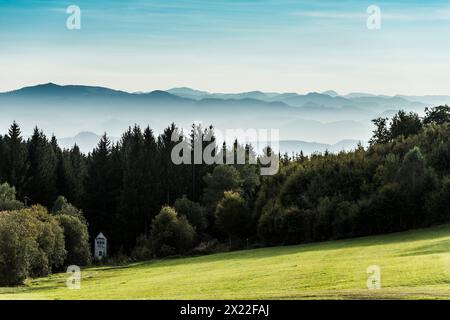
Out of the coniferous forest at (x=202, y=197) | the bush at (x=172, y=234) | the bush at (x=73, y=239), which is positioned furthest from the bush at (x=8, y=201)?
the bush at (x=172, y=234)

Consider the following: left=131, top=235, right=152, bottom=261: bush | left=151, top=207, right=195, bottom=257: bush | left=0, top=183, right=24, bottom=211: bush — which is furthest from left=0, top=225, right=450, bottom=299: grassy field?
left=151, top=207, right=195, bottom=257: bush

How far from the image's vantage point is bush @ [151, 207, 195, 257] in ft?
276

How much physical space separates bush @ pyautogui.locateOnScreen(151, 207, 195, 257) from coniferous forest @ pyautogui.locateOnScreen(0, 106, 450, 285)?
13 cm

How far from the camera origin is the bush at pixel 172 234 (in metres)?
84.2

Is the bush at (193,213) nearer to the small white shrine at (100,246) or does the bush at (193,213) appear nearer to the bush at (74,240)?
the small white shrine at (100,246)

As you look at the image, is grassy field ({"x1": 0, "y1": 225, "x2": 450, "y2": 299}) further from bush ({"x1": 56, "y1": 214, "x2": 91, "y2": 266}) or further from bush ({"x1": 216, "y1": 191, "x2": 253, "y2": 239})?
bush ({"x1": 216, "y1": 191, "x2": 253, "y2": 239})

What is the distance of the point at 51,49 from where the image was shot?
68.8 meters

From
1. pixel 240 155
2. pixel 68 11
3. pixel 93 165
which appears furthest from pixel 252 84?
pixel 68 11

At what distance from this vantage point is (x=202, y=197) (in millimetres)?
101750

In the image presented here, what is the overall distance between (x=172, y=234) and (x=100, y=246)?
53.0 feet

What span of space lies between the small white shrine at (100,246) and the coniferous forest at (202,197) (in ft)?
7.58

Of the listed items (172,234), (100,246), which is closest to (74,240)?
(172,234)
